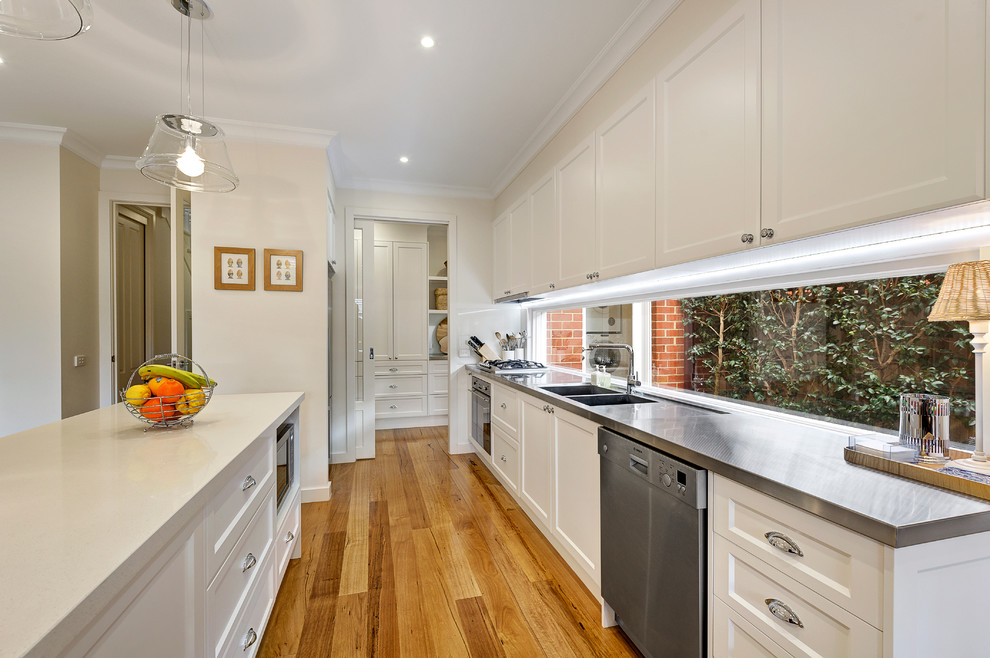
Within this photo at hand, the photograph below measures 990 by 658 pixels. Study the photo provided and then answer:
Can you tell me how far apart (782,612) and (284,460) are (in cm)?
202

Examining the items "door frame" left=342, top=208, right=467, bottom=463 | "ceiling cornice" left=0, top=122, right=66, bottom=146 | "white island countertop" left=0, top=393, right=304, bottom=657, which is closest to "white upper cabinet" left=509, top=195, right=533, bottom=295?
"door frame" left=342, top=208, right=467, bottom=463

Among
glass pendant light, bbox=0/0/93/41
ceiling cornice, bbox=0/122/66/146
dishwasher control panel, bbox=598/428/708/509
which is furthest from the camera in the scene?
ceiling cornice, bbox=0/122/66/146

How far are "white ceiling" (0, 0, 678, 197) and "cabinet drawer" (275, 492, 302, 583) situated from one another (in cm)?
234

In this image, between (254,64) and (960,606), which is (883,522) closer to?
(960,606)

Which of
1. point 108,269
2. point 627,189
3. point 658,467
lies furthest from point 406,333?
point 658,467

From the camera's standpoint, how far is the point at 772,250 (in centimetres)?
137

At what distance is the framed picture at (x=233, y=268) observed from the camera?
3.02 m

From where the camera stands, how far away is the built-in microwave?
1.92 metres

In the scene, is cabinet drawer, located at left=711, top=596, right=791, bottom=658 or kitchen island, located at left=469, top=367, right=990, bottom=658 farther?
cabinet drawer, located at left=711, top=596, right=791, bottom=658

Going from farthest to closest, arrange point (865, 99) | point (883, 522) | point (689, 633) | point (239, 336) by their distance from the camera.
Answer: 1. point (239, 336)
2. point (689, 633)
3. point (865, 99)
4. point (883, 522)

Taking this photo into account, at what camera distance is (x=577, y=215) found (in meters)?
2.54

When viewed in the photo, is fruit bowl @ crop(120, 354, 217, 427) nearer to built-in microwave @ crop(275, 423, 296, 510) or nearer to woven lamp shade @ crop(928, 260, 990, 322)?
built-in microwave @ crop(275, 423, 296, 510)

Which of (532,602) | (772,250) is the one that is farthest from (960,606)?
(532,602)

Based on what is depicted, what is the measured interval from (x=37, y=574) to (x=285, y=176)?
3.03 metres
